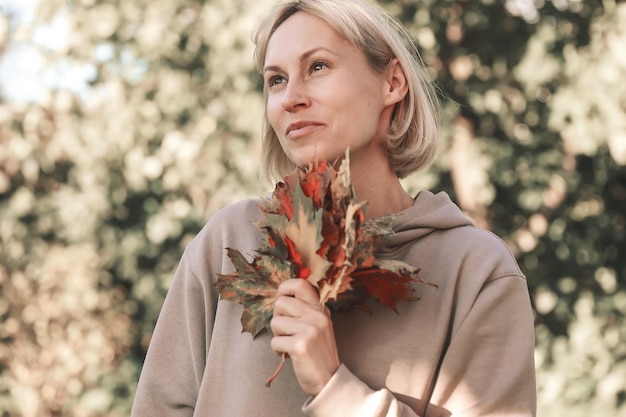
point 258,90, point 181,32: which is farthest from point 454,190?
point 181,32

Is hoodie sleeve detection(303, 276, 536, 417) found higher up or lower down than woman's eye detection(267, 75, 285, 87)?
lower down

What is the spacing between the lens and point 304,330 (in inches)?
65.1

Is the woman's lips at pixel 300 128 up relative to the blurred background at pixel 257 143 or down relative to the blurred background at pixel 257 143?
up

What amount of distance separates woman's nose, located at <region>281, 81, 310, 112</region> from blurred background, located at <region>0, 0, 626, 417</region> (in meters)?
2.86

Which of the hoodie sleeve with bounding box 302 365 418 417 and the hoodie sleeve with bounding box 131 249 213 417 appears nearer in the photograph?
the hoodie sleeve with bounding box 302 365 418 417

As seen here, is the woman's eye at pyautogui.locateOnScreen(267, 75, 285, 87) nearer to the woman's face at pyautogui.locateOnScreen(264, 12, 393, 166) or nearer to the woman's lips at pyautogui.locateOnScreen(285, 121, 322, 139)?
the woman's face at pyautogui.locateOnScreen(264, 12, 393, 166)

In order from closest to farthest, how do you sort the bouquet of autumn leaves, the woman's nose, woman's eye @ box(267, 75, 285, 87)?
the bouquet of autumn leaves → the woman's nose → woman's eye @ box(267, 75, 285, 87)

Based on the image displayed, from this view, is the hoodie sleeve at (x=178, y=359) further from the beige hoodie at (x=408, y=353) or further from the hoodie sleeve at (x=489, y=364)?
the hoodie sleeve at (x=489, y=364)

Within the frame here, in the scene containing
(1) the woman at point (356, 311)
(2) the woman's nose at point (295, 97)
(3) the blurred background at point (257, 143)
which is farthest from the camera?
(3) the blurred background at point (257, 143)

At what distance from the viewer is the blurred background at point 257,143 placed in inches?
191

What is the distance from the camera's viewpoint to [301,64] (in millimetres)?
1937

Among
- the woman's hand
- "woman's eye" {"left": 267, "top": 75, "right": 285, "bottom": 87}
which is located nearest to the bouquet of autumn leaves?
the woman's hand

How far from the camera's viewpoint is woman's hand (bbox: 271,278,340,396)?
5.42ft

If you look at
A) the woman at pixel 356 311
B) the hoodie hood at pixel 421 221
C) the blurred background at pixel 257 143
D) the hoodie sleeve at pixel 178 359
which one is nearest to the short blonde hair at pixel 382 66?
the woman at pixel 356 311
